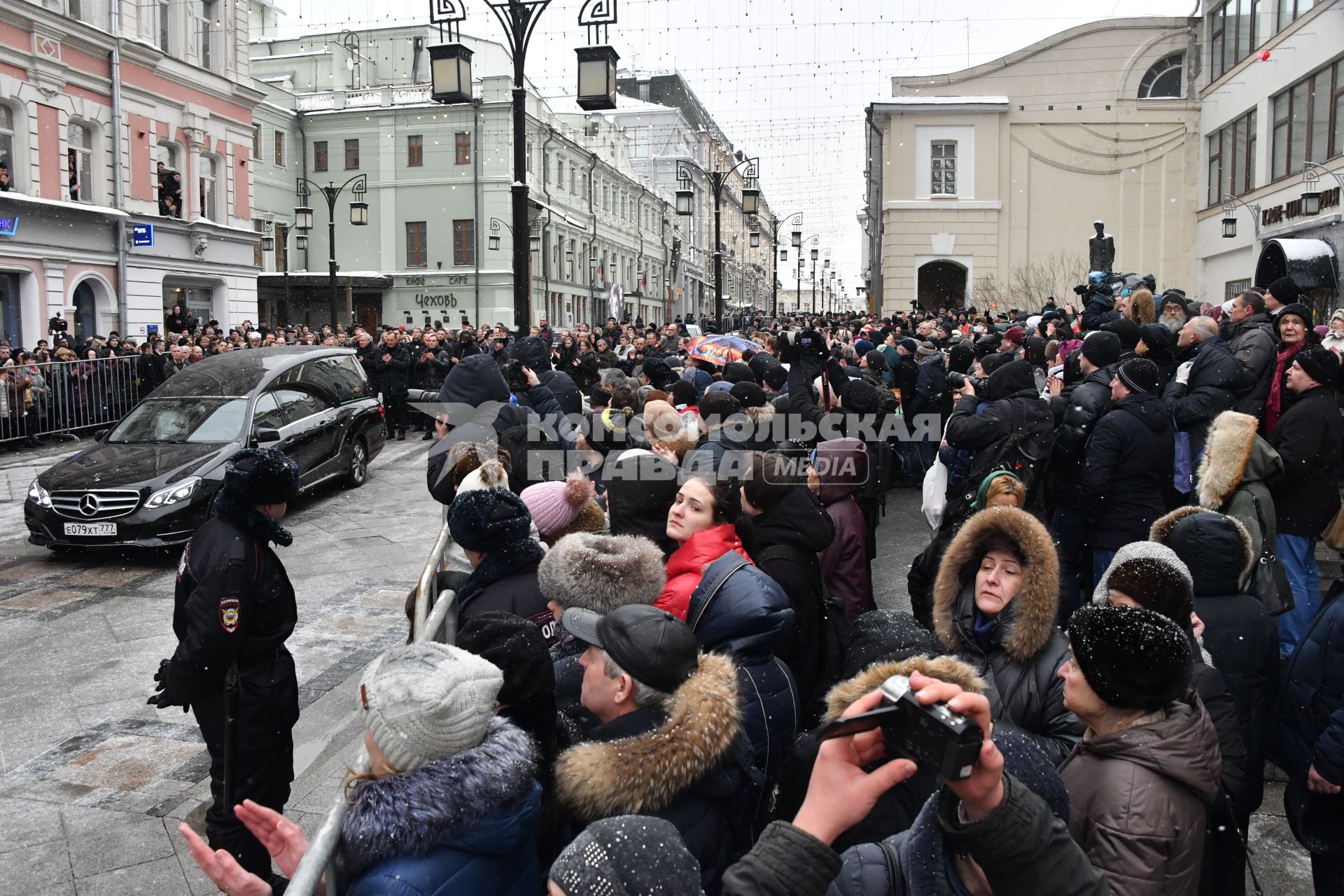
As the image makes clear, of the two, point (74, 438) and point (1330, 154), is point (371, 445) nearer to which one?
point (74, 438)

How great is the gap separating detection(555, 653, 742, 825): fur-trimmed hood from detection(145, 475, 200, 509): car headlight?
8027mm

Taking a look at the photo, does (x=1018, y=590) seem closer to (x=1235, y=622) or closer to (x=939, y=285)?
(x=1235, y=622)

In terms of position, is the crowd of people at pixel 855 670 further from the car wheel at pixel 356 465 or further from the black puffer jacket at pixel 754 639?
the car wheel at pixel 356 465

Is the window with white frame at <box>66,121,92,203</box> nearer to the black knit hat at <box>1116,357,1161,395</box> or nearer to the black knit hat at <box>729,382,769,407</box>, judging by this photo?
the black knit hat at <box>729,382,769,407</box>

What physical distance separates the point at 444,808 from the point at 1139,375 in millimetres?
4858

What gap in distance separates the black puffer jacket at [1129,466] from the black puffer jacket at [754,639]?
319 cm

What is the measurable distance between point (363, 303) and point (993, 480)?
1835 inches

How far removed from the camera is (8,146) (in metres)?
22.2

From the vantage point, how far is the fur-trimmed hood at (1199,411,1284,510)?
509 centimetres

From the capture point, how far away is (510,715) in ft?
8.30

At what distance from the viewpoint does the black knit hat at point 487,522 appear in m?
Result: 3.59

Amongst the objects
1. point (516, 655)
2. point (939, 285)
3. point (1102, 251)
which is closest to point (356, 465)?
point (516, 655)

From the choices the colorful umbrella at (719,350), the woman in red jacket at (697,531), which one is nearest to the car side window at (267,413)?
the colorful umbrella at (719,350)

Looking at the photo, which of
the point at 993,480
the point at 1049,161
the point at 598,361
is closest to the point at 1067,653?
the point at 993,480
